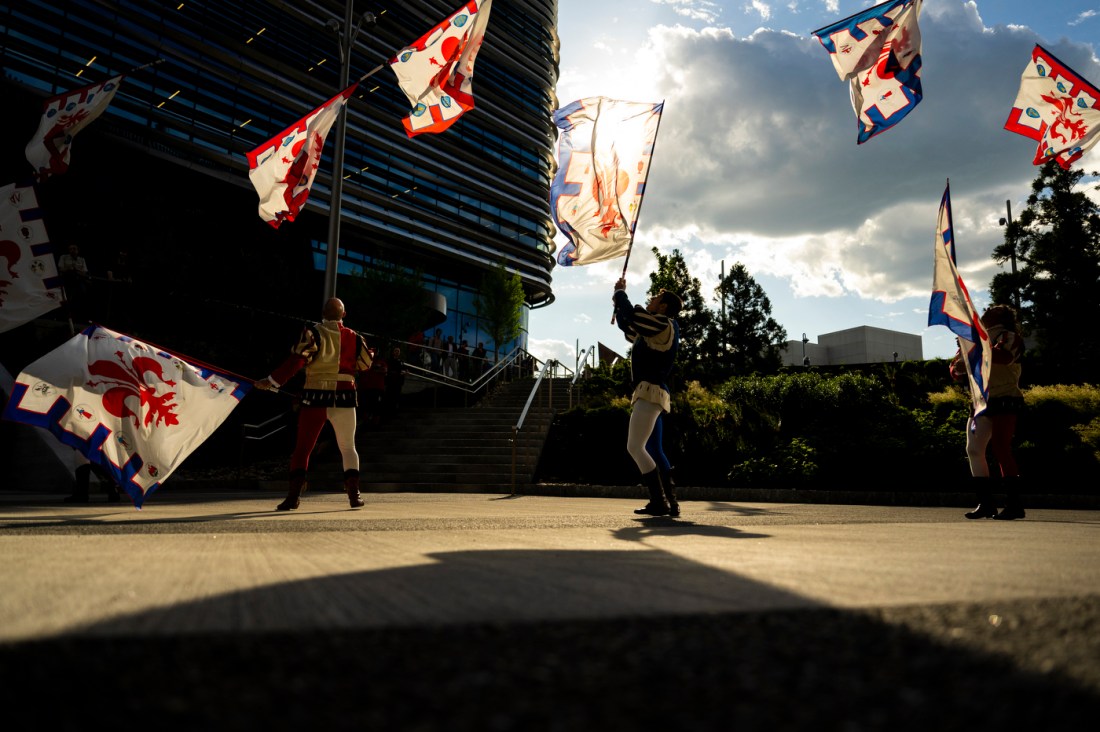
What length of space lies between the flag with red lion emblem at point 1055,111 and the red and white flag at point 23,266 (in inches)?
494

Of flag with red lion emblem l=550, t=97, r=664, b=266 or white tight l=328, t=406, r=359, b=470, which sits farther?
flag with red lion emblem l=550, t=97, r=664, b=266

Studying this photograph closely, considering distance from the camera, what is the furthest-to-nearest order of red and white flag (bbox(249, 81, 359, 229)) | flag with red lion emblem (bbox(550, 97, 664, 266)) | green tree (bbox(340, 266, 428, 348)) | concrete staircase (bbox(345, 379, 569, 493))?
green tree (bbox(340, 266, 428, 348)) < concrete staircase (bbox(345, 379, 569, 493)) < red and white flag (bbox(249, 81, 359, 229)) < flag with red lion emblem (bbox(550, 97, 664, 266))

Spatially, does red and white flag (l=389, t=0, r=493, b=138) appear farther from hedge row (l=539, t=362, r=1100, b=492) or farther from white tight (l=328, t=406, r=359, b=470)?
hedge row (l=539, t=362, r=1100, b=492)

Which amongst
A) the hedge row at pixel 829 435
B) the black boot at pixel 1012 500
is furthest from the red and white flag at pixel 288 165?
the black boot at pixel 1012 500

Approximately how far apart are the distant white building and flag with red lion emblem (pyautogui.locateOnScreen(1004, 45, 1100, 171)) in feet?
179

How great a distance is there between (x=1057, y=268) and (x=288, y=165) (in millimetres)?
24557

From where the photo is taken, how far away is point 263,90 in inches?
1107

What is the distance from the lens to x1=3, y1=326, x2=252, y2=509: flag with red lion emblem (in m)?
4.89

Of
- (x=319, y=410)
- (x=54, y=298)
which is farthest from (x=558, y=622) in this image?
(x=54, y=298)

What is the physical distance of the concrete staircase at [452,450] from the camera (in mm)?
12320

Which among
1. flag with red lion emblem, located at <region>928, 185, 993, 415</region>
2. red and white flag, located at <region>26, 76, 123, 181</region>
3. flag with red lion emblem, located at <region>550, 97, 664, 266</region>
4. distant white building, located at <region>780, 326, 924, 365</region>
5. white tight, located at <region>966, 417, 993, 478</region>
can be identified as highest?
distant white building, located at <region>780, 326, 924, 365</region>

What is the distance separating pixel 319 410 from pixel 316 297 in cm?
2183

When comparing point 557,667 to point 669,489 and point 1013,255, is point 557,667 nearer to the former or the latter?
point 669,489

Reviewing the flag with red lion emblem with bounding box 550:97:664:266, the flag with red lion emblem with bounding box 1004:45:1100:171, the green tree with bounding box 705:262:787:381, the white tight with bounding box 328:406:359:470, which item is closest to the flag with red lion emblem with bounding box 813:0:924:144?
the flag with red lion emblem with bounding box 1004:45:1100:171
